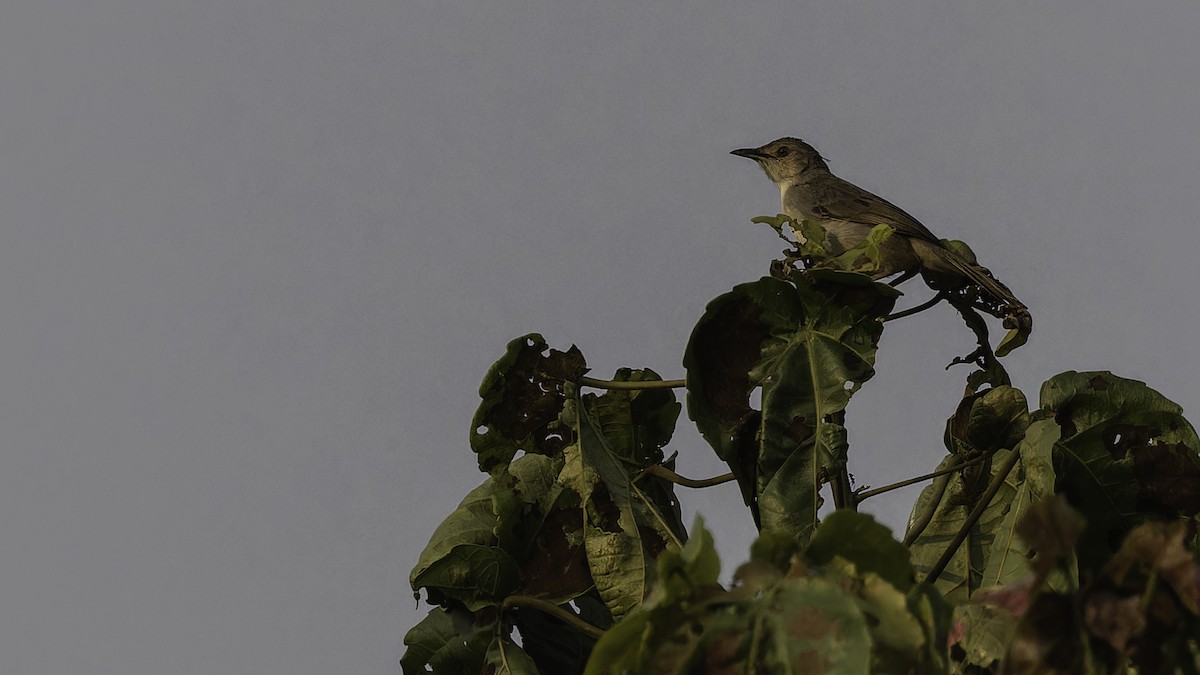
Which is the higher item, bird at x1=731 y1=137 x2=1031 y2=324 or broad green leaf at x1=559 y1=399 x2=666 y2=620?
bird at x1=731 y1=137 x2=1031 y2=324

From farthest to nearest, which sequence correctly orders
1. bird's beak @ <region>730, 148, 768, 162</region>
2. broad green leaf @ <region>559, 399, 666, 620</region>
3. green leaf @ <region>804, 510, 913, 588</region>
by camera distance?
bird's beak @ <region>730, 148, 768, 162</region>
broad green leaf @ <region>559, 399, 666, 620</region>
green leaf @ <region>804, 510, 913, 588</region>

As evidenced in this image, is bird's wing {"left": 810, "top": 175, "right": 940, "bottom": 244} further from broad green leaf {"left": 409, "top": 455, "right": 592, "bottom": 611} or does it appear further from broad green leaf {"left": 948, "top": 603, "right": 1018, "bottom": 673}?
broad green leaf {"left": 948, "top": 603, "right": 1018, "bottom": 673}

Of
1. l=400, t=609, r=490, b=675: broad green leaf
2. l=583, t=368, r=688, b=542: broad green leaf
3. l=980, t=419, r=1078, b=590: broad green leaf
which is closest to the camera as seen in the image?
l=980, t=419, r=1078, b=590: broad green leaf

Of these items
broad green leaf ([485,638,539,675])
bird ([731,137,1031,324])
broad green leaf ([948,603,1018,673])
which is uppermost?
bird ([731,137,1031,324])

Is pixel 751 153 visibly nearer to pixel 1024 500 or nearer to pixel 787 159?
pixel 787 159

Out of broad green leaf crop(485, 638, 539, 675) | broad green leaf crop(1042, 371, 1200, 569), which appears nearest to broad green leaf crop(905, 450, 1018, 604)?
broad green leaf crop(1042, 371, 1200, 569)

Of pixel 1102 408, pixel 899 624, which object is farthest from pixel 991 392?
pixel 899 624

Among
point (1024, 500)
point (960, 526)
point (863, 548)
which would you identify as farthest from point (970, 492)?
point (863, 548)

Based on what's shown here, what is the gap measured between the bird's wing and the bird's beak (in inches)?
28.6

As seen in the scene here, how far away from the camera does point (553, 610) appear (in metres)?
4.76

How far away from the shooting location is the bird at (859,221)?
18.2 ft

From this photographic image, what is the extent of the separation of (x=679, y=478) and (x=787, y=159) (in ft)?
12.4

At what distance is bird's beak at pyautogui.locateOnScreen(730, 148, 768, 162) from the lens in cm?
874

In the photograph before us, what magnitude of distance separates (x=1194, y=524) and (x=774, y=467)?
1.33m
